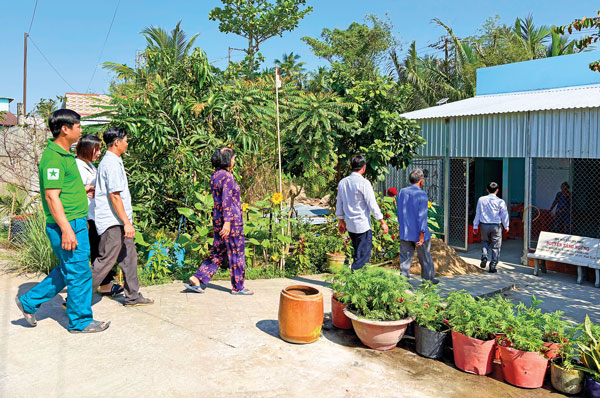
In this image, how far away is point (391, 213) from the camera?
8086mm

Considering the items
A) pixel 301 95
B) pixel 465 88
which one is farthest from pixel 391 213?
pixel 465 88

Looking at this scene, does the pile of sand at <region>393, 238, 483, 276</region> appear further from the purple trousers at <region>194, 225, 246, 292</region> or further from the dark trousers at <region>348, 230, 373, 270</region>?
the purple trousers at <region>194, 225, 246, 292</region>

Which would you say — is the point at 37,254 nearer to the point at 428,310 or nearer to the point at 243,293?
the point at 243,293

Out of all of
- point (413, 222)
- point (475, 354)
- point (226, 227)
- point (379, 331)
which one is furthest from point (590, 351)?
point (226, 227)

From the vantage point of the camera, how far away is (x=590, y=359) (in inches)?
148

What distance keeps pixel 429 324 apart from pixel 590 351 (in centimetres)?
127

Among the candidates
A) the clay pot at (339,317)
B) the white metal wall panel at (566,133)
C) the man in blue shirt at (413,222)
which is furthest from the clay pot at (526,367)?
the white metal wall panel at (566,133)

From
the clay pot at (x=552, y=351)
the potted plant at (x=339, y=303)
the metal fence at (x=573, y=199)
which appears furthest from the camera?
the metal fence at (x=573, y=199)

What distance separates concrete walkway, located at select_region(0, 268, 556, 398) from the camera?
3.61 m

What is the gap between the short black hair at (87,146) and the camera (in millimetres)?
5285

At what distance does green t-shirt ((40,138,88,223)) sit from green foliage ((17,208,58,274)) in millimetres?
2576

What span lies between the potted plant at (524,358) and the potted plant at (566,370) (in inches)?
3.4

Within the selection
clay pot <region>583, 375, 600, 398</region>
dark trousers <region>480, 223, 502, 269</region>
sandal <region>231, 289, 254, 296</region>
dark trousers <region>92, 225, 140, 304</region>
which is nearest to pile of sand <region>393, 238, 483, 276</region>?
dark trousers <region>480, 223, 502, 269</region>

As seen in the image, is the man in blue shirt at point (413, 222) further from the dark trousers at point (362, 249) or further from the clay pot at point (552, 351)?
the clay pot at point (552, 351)
